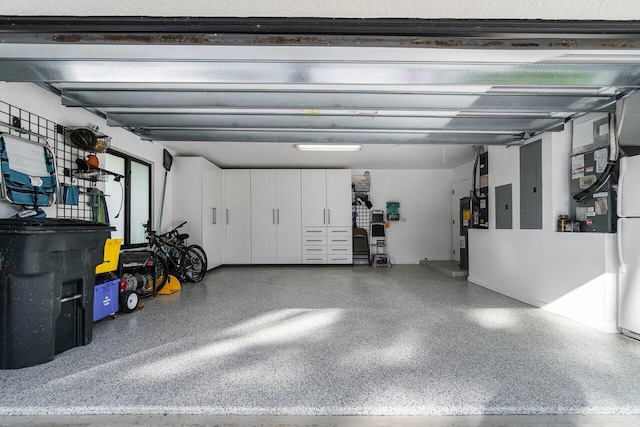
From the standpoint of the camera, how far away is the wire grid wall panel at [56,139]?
2492mm

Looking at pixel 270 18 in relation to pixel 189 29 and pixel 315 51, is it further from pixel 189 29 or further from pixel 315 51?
pixel 315 51

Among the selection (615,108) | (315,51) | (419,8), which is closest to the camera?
(419,8)

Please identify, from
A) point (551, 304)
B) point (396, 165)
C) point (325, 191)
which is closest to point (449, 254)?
point (396, 165)

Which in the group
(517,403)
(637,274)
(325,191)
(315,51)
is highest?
(315,51)

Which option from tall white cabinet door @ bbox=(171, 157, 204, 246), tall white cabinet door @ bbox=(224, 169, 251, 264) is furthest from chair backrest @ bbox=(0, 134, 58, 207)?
tall white cabinet door @ bbox=(224, 169, 251, 264)

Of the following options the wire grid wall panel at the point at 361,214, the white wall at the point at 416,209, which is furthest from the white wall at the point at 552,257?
the wire grid wall panel at the point at 361,214

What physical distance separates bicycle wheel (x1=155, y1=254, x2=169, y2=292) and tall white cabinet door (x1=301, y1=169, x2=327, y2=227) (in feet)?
10.7

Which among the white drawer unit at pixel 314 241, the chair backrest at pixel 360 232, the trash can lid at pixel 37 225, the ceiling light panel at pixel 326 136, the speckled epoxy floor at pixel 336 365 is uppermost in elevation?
the ceiling light panel at pixel 326 136

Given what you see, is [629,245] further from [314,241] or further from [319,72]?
[314,241]

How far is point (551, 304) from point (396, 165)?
4261 millimetres

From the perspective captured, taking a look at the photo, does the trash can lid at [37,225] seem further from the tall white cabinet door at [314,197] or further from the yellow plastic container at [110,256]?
the tall white cabinet door at [314,197]

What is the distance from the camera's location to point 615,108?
277 cm

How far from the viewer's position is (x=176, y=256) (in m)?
4.87

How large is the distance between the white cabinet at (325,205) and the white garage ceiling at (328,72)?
3.01m
